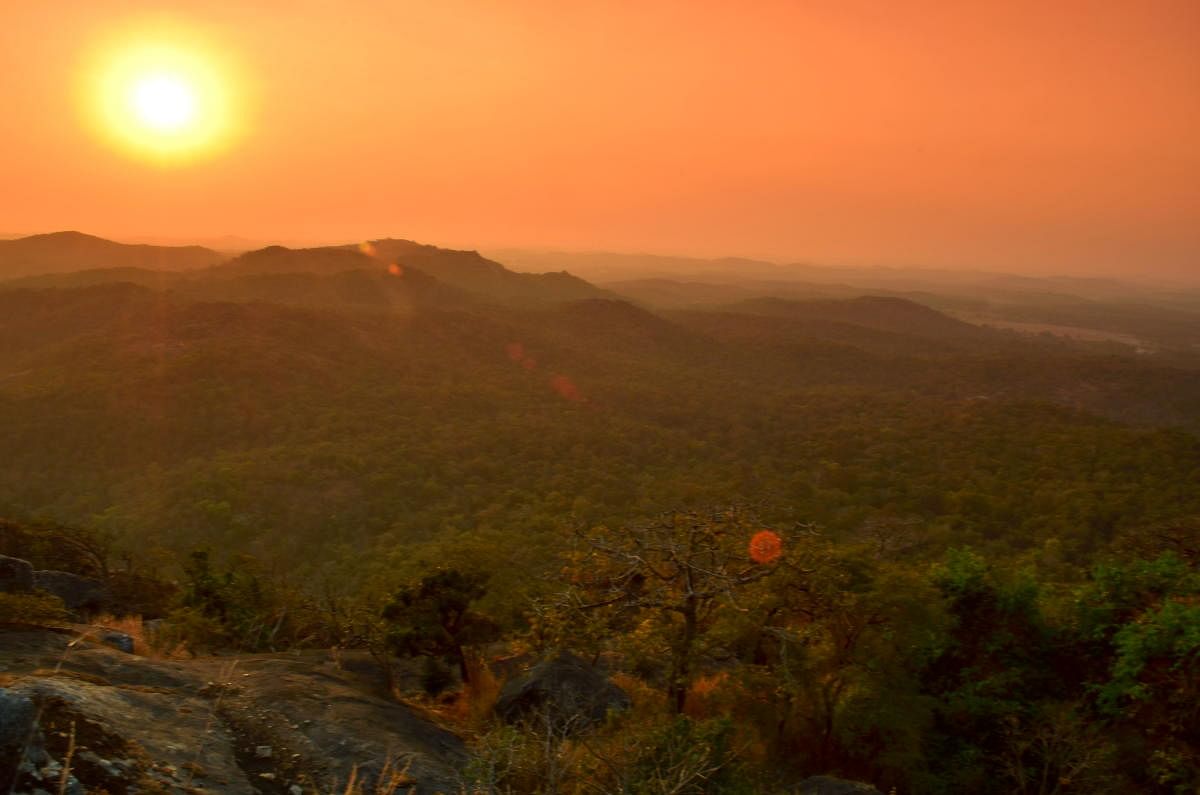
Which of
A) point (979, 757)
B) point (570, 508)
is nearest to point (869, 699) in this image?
point (979, 757)

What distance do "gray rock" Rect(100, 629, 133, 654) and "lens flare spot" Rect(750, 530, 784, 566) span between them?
10001 millimetres

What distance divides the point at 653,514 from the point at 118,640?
25.6 metres

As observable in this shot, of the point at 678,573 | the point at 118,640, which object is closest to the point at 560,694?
the point at 678,573

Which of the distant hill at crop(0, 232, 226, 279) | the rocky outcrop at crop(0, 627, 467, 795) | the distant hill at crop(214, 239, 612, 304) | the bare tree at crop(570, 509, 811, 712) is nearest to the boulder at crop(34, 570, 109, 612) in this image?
the rocky outcrop at crop(0, 627, 467, 795)

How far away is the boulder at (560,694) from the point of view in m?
9.85

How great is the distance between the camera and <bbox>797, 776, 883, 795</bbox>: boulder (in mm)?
8617

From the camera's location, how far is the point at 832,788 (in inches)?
343

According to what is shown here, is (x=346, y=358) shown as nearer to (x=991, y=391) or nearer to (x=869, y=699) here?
(x=869, y=699)

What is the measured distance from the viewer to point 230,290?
9044 cm

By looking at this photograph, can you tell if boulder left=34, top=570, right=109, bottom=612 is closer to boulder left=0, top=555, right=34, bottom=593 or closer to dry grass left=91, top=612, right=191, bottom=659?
boulder left=0, top=555, right=34, bottom=593

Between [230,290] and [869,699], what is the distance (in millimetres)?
101185

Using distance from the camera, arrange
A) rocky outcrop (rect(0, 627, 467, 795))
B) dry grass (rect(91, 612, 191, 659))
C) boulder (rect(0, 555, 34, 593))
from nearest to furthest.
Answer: rocky outcrop (rect(0, 627, 467, 795))
dry grass (rect(91, 612, 191, 659))
boulder (rect(0, 555, 34, 593))

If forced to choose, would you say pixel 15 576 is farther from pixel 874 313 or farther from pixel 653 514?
pixel 874 313

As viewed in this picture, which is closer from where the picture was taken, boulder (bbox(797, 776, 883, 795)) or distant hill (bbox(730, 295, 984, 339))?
boulder (bbox(797, 776, 883, 795))
